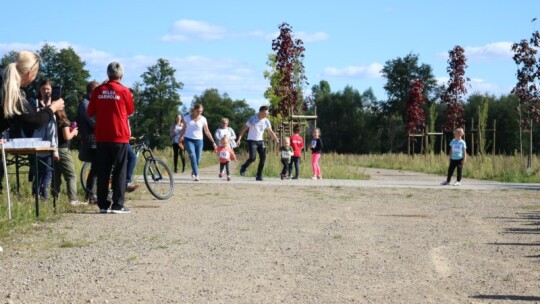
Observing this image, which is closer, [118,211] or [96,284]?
[96,284]

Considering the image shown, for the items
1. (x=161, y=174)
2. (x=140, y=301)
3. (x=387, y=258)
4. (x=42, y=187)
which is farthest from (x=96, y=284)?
(x=161, y=174)

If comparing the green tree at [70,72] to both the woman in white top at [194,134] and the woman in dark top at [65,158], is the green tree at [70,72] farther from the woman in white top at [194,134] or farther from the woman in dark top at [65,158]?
the woman in dark top at [65,158]

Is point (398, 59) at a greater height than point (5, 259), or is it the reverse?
point (398, 59)

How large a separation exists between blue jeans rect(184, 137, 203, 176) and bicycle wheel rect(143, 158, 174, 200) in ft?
16.2

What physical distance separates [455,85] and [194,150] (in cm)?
2173

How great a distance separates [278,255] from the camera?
7.73 metres

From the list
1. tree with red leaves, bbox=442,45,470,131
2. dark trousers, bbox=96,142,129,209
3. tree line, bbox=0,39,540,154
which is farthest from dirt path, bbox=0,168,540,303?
tree line, bbox=0,39,540,154

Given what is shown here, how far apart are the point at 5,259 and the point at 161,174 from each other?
6.62 metres

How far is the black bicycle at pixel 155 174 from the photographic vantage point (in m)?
13.5

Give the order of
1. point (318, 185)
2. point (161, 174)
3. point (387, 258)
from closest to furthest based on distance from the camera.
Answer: point (387, 258) < point (161, 174) < point (318, 185)

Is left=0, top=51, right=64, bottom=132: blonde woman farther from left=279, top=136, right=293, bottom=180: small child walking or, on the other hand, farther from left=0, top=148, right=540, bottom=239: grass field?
left=279, top=136, right=293, bottom=180: small child walking

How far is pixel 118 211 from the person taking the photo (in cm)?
1128

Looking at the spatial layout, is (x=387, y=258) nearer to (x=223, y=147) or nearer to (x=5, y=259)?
(x=5, y=259)

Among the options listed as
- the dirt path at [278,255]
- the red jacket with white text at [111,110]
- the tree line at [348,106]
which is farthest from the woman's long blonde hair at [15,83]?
the tree line at [348,106]
